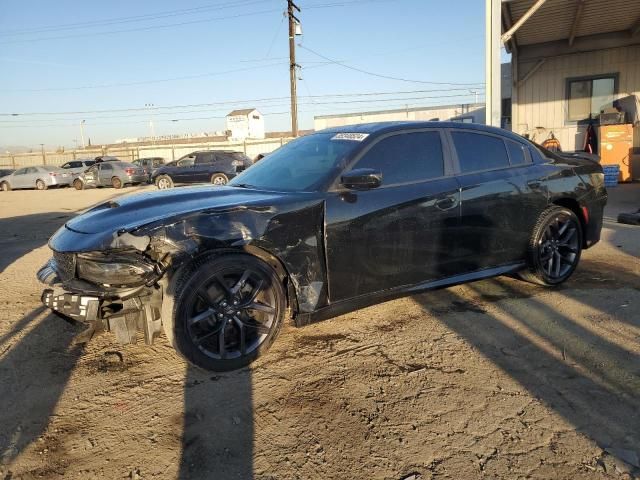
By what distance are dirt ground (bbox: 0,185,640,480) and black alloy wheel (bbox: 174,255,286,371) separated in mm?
151

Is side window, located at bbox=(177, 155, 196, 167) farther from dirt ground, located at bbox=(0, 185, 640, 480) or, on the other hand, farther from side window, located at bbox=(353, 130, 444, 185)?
side window, located at bbox=(353, 130, 444, 185)

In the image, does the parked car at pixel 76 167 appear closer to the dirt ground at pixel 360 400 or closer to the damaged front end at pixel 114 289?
the dirt ground at pixel 360 400

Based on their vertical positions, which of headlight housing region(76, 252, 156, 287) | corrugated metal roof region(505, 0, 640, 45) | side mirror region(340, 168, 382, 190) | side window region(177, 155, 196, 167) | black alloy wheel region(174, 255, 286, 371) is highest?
corrugated metal roof region(505, 0, 640, 45)

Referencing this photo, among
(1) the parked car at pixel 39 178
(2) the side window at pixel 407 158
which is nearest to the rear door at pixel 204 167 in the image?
(1) the parked car at pixel 39 178

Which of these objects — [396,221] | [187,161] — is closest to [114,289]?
[396,221]

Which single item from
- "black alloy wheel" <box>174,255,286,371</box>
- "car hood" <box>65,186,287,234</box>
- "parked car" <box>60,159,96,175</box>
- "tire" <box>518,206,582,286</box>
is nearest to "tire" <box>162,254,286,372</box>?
"black alloy wheel" <box>174,255,286,371</box>

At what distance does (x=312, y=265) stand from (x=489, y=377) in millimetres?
1357

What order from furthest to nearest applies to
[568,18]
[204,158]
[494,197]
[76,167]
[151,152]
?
[151,152]
[76,167]
[204,158]
[568,18]
[494,197]

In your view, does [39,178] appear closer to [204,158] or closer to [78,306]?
[204,158]

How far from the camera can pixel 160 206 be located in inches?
134

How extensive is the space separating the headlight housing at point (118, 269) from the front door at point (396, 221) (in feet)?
4.05

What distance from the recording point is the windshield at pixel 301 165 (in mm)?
3670

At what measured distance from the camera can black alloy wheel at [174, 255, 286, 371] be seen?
3059mm

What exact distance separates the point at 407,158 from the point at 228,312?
1.88 meters
